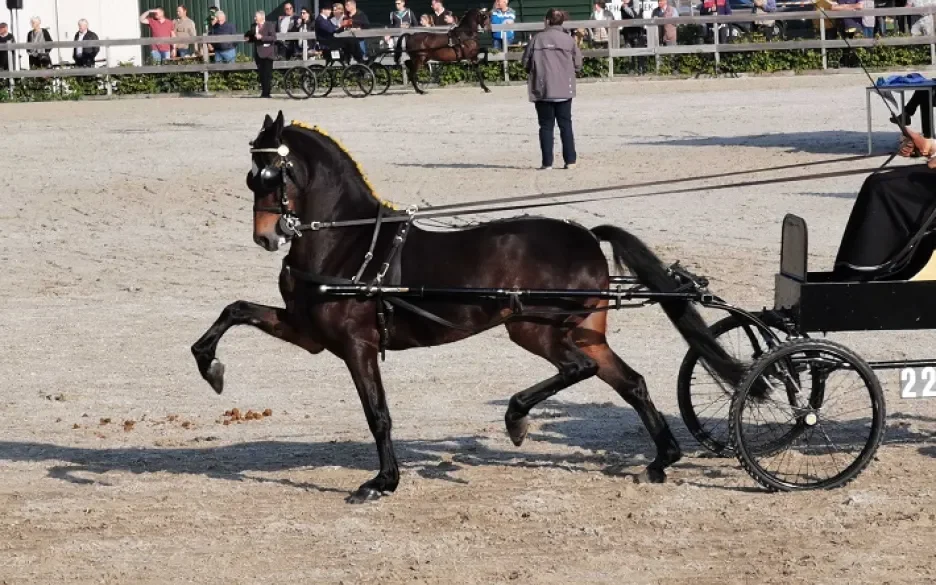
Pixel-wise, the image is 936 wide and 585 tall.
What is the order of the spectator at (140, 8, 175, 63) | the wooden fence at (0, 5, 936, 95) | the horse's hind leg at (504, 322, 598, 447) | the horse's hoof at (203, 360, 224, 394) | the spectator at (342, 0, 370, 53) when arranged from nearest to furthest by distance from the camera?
1. the horse's hind leg at (504, 322, 598, 447)
2. the horse's hoof at (203, 360, 224, 394)
3. the wooden fence at (0, 5, 936, 95)
4. the spectator at (342, 0, 370, 53)
5. the spectator at (140, 8, 175, 63)

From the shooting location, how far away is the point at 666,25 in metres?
32.2

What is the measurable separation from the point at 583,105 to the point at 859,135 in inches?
269

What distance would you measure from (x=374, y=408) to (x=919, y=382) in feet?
8.68

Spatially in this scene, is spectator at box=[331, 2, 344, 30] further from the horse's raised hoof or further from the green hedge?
the horse's raised hoof

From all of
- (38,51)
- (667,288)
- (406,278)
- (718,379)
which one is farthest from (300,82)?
(718,379)

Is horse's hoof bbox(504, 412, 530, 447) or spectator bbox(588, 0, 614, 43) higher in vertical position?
spectator bbox(588, 0, 614, 43)

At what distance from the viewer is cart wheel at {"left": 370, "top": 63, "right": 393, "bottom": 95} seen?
→ 101 feet

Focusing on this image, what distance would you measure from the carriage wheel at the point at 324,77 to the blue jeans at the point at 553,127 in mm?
10781

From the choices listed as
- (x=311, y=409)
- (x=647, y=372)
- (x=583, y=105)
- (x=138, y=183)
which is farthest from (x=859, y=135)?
(x=311, y=409)

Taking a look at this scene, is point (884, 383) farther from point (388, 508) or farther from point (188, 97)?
point (188, 97)

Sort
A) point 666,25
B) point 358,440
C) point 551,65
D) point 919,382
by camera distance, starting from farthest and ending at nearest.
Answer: point 666,25, point 551,65, point 358,440, point 919,382

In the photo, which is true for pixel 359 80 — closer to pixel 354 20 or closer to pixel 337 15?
pixel 337 15

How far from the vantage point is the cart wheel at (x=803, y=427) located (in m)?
7.32

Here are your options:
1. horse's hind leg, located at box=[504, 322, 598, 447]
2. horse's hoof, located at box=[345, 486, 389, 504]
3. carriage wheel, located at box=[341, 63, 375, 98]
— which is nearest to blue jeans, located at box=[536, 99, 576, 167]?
carriage wheel, located at box=[341, 63, 375, 98]
